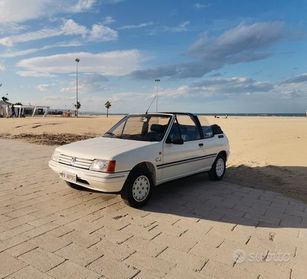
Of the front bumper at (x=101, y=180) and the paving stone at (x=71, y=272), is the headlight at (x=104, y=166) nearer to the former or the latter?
the front bumper at (x=101, y=180)

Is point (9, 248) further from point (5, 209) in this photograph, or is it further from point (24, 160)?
point (24, 160)

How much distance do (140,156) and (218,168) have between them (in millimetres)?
3063

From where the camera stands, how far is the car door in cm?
A: 601

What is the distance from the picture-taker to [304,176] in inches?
329

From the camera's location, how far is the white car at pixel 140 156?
509 centimetres

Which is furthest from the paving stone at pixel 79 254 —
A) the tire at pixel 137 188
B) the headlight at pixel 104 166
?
the tire at pixel 137 188

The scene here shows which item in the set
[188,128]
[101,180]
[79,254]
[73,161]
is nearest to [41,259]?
[79,254]

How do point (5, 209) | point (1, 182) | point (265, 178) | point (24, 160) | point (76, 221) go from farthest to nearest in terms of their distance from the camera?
point (24, 160) → point (265, 178) → point (1, 182) → point (5, 209) → point (76, 221)

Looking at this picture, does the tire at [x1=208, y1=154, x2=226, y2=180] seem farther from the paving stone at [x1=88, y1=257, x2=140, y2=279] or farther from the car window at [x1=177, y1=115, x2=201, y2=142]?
the paving stone at [x1=88, y1=257, x2=140, y2=279]

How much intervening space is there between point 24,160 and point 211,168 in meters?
5.94

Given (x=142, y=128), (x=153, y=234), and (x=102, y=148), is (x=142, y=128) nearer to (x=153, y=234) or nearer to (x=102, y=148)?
(x=102, y=148)

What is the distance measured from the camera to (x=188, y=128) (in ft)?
23.1

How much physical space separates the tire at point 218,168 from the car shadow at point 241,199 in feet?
0.52

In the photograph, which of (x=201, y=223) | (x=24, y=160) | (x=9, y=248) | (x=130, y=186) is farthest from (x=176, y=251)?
(x=24, y=160)
